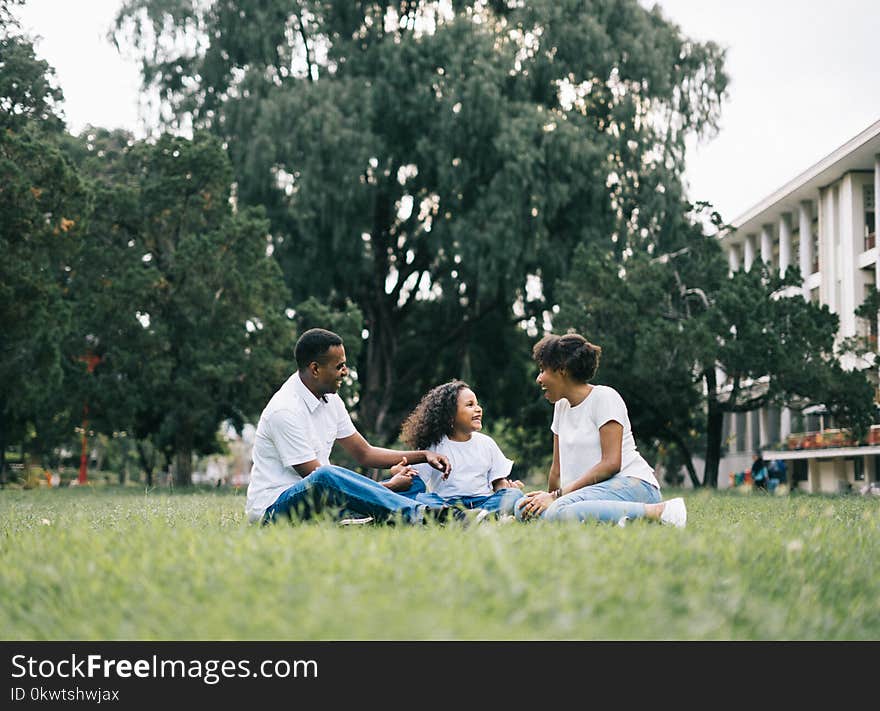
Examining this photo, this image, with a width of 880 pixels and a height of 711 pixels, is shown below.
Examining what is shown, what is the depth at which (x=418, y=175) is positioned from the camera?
95.6 feet

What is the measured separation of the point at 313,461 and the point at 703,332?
66.9ft

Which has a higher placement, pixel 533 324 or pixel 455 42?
pixel 455 42

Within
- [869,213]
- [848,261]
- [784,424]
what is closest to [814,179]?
[869,213]

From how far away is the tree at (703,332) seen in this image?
26.3 m

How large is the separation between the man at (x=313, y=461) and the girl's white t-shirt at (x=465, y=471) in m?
0.51

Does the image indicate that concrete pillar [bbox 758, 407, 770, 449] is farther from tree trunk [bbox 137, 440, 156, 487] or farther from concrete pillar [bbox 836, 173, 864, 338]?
tree trunk [bbox 137, 440, 156, 487]

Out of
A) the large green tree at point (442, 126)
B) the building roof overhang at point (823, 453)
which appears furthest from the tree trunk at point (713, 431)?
the building roof overhang at point (823, 453)

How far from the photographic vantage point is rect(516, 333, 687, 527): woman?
699 cm

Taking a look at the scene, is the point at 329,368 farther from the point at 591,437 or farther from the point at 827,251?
the point at 827,251

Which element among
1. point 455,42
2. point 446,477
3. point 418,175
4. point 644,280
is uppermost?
point 455,42

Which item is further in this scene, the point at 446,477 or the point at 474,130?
the point at 474,130
